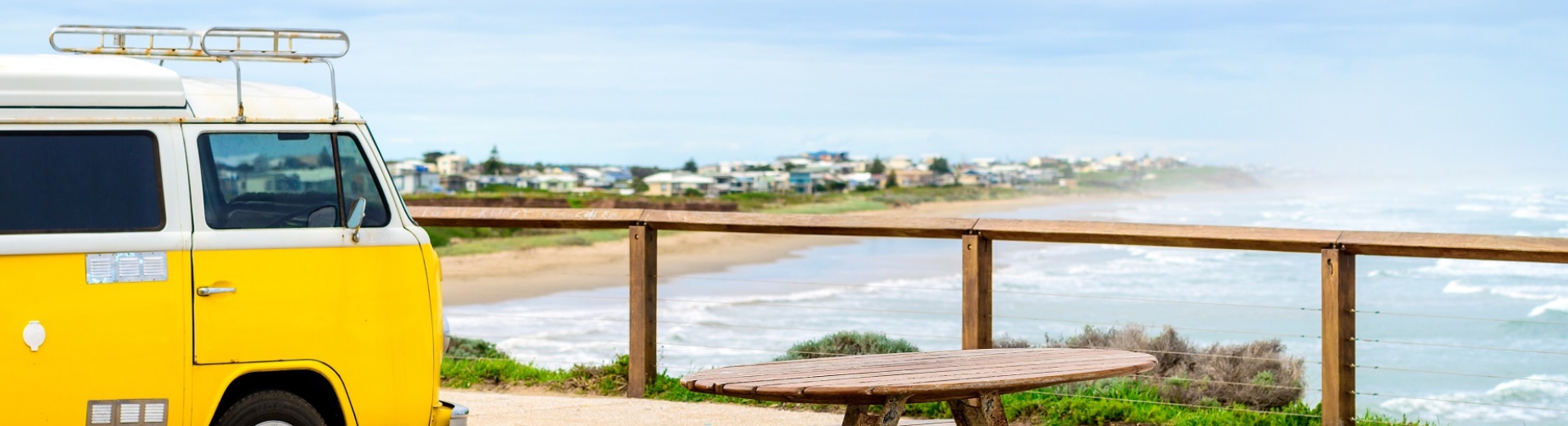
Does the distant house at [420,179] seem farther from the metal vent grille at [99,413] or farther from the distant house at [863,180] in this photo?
the metal vent grille at [99,413]

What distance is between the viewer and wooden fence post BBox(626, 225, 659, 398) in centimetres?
694

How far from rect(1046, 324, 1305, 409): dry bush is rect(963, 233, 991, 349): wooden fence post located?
784mm

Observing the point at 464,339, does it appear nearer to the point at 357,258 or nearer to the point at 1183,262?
the point at 357,258

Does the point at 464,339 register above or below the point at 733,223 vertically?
below

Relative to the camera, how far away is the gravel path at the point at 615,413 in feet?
21.1

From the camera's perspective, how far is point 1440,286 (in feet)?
119

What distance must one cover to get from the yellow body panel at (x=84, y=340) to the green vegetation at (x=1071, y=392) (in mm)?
3177

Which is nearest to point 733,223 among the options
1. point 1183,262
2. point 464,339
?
point 464,339

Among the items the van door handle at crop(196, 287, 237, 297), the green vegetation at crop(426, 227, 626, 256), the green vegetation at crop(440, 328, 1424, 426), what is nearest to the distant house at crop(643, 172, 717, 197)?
the green vegetation at crop(426, 227, 626, 256)

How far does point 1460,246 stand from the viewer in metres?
5.48

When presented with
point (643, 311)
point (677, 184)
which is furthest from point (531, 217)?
point (677, 184)

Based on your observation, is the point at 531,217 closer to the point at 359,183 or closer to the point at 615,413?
the point at 615,413

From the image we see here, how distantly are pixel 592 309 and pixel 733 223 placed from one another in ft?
59.0

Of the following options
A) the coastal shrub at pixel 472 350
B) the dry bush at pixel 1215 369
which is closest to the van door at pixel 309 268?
the dry bush at pixel 1215 369
